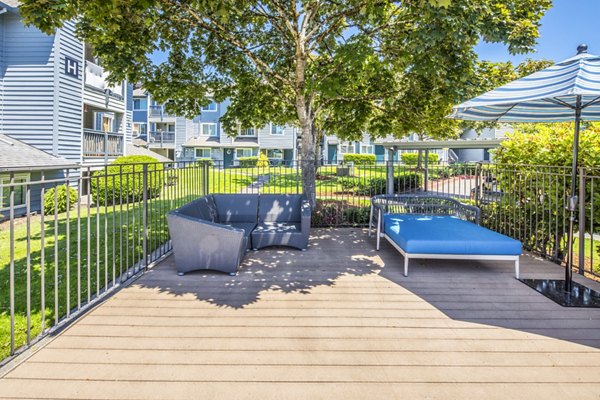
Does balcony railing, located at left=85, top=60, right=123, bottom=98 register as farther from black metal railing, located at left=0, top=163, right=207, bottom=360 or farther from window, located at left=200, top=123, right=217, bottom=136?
window, located at left=200, top=123, right=217, bottom=136

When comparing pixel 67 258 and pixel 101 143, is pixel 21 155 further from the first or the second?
pixel 67 258

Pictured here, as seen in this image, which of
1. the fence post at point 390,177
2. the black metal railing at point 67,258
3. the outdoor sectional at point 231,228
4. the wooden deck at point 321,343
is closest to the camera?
the wooden deck at point 321,343

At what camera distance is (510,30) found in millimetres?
6141

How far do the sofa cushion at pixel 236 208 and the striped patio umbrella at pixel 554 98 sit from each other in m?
4.15

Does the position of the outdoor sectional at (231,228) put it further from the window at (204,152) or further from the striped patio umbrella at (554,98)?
the window at (204,152)

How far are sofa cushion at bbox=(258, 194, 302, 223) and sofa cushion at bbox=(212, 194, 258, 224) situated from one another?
0.15 metres

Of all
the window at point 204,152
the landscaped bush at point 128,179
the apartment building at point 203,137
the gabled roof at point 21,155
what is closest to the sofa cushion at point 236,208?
the landscaped bush at point 128,179

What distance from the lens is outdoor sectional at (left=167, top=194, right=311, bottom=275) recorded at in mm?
5141

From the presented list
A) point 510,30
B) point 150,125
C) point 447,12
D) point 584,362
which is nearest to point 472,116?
point 447,12

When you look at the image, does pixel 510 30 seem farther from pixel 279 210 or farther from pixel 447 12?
pixel 279 210

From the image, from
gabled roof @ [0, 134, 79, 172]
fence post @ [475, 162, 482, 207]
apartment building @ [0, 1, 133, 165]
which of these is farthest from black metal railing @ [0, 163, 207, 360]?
fence post @ [475, 162, 482, 207]

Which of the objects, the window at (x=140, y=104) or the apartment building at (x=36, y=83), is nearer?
the apartment building at (x=36, y=83)

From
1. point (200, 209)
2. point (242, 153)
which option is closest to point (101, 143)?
point (200, 209)

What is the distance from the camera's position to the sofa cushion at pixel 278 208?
751 cm
